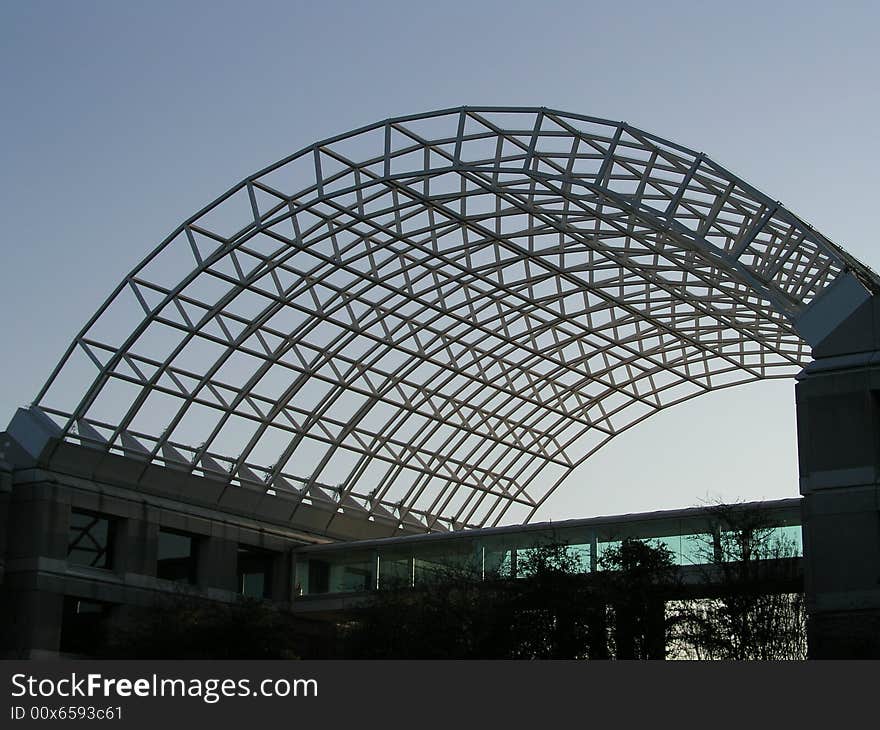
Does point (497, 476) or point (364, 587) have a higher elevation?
point (497, 476)

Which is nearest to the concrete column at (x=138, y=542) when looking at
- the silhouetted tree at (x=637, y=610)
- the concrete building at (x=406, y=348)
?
the concrete building at (x=406, y=348)

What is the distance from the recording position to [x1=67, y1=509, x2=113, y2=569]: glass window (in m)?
57.3

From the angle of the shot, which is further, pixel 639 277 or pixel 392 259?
pixel 639 277

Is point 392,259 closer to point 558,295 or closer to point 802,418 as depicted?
point 558,295

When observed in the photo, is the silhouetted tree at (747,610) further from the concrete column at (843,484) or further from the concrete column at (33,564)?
the concrete column at (33,564)

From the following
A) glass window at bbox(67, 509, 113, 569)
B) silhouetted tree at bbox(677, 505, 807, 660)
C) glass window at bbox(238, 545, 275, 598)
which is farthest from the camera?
glass window at bbox(238, 545, 275, 598)

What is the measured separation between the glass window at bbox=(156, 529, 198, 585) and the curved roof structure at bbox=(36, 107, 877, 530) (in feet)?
10.9

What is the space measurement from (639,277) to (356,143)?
1651 cm

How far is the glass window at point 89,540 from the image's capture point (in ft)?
188

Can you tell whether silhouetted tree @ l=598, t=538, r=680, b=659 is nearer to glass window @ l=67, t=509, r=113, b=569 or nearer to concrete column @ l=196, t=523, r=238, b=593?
concrete column @ l=196, t=523, r=238, b=593

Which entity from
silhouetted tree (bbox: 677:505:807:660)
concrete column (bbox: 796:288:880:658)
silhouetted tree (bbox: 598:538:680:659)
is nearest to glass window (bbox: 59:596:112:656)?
silhouetted tree (bbox: 598:538:680:659)

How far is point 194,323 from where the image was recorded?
189 feet

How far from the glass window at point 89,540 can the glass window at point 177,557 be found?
2824 millimetres
